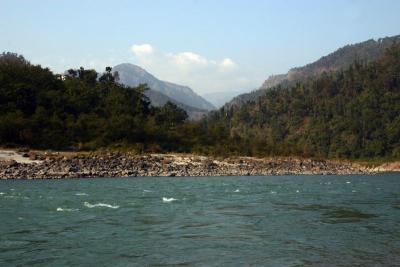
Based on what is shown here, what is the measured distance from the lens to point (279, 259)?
1489cm

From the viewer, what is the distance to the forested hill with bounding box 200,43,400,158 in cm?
14250

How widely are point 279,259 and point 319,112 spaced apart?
15825 centimetres

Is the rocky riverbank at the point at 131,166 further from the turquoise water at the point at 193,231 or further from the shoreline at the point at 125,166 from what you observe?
the turquoise water at the point at 193,231

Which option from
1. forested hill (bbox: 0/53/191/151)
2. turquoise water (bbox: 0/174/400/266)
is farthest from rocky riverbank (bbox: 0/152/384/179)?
turquoise water (bbox: 0/174/400/266)

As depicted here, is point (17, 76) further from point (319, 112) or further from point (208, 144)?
point (319, 112)

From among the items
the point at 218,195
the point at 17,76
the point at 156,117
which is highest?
the point at 17,76

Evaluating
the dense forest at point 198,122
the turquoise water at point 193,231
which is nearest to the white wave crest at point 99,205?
the turquoise water at point 193,231

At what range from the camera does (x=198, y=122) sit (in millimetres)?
116375

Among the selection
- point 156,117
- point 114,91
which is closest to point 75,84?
point 114,91

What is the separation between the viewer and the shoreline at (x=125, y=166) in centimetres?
5523

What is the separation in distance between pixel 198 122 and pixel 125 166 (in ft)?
175

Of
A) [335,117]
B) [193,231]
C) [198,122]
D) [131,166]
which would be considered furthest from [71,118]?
[335,117]

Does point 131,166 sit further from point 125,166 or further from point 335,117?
point 335,117

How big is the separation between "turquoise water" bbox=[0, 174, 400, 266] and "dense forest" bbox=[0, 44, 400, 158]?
160 ft
